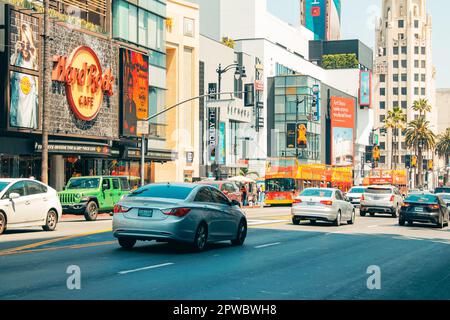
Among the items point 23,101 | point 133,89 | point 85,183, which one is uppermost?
point 133,89

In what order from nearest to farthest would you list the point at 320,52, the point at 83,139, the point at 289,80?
the point at 83,139
the point at 289,80
the point at 320,52

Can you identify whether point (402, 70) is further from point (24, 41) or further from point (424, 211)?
point (424, 211)

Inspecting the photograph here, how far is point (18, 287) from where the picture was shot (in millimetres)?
11570

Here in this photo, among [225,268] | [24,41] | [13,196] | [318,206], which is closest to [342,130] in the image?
A: [24,41]

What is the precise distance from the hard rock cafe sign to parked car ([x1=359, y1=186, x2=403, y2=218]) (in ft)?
59.0

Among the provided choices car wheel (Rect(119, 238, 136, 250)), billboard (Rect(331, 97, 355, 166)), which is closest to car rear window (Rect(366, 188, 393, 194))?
car wheel (Rect(119, 238, 136, 250))

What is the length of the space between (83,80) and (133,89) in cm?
693

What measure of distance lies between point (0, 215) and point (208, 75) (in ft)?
208

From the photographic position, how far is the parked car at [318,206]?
30.5 meters

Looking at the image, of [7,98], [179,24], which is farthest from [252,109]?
[7,98]

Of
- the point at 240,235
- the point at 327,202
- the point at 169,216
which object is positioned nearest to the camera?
the point at 169,216

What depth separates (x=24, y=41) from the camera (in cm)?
4184

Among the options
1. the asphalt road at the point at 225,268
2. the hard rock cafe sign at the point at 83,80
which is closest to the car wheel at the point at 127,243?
the asphalt road at the point at 225,268

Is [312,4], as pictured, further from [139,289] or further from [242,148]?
[139,289]
